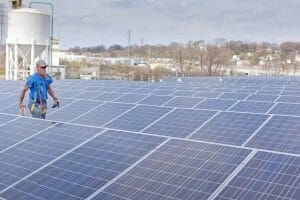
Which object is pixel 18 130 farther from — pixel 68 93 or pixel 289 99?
pixel 68 93

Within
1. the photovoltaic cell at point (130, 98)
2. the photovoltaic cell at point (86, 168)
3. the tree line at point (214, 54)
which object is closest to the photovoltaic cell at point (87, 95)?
the photovoltaic cell at point (130, 98)

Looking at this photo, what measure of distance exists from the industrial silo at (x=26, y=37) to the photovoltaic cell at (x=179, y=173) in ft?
83.4

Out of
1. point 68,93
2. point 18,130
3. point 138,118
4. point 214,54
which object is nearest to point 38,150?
point 18,130

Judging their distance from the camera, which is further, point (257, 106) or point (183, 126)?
point (257, 106)

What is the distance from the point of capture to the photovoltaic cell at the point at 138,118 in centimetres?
917

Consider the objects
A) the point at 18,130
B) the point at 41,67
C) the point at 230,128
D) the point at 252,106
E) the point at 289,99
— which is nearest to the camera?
the point at 18,130

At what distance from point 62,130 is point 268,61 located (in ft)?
274

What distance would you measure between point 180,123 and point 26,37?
74.0ft

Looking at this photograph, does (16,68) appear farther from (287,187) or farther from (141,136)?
(287,187)

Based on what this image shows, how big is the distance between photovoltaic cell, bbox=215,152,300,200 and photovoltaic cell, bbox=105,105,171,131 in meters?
4.44

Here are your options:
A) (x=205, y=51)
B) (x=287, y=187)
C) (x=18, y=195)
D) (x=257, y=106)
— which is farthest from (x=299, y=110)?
(x=205, y=51)

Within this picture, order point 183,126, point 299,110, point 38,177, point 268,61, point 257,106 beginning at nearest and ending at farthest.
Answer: point 38,177, point 183,126, point 299,110, point 257,106, point 268,61

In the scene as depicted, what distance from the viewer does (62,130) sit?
6148mm

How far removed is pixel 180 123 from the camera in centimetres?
888
